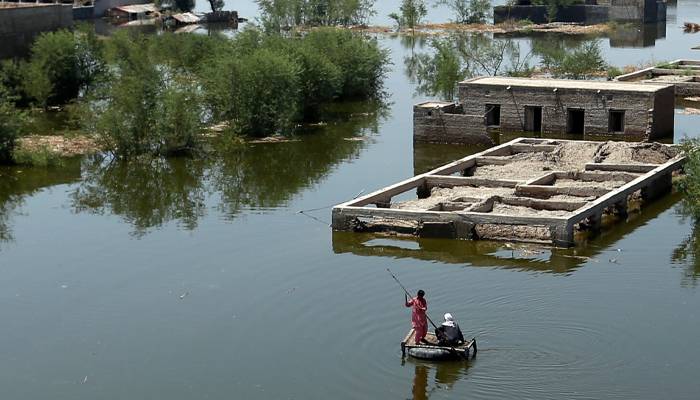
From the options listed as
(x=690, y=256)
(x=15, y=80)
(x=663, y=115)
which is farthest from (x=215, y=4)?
(x=690, y=256)

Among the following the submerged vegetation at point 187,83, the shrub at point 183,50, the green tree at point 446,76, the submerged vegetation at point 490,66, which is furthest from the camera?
the shrub at point 183,50

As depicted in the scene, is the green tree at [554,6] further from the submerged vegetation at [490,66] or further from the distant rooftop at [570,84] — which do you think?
the distant rooftop at [570,84]

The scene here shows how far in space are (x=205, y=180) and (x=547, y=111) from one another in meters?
10.6

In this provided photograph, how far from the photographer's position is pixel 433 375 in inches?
728

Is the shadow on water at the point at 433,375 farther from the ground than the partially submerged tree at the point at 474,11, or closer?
closer

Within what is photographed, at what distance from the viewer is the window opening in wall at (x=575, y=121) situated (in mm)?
37688

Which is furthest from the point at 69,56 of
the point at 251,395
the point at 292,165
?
the point at 251,395

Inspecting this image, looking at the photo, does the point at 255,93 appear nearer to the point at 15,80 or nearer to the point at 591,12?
the point at 15,80

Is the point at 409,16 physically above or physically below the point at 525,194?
above

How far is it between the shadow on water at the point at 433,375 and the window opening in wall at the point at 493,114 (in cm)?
2043

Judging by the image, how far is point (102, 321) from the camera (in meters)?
21.2

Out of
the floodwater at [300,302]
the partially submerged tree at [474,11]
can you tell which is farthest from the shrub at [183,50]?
the partially submerged tree at [474,11]

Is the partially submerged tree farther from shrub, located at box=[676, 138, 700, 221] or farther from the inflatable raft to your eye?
the inflatable raft

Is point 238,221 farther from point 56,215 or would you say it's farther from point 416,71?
point 416,71
